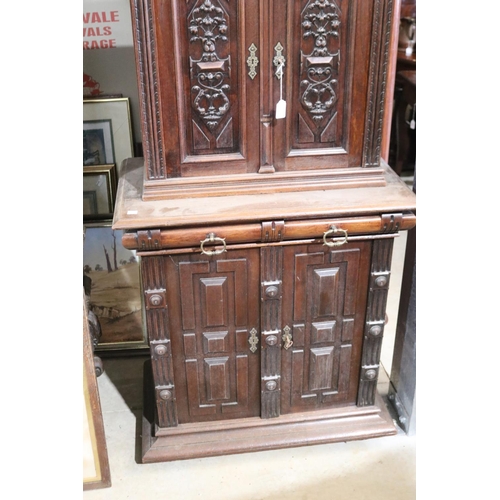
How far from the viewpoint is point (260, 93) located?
1.83m

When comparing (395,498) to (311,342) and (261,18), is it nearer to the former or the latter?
(311,342)

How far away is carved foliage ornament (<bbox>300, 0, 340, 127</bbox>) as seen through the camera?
1750 mm

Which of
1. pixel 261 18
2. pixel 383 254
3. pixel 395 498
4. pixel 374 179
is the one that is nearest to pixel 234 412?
pixel 395 498

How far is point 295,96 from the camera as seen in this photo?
6.07 ft

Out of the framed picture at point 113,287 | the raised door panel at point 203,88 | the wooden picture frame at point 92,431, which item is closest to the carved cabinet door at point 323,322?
the raised door panel at point 203,88

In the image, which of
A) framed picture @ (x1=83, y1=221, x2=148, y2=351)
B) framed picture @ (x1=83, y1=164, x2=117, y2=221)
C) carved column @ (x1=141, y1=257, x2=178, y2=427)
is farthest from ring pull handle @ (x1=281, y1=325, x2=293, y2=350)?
framed picture @ (x1=83, y1=164, x2=117, y2=221)

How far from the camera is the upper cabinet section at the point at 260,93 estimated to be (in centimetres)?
173

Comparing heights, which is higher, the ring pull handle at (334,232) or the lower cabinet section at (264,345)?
the ring pull handle at (334,232)

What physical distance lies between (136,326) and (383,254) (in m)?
1.21

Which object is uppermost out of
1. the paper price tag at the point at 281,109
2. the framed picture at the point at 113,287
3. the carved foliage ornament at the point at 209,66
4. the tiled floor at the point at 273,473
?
the carved foliage ornament at the point at 209,66

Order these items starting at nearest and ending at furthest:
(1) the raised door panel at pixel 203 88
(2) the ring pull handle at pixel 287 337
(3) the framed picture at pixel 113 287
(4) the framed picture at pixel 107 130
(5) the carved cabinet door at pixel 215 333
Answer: (1) the raised door panel at pixel 203 88 → (5) the carved cabinet door at pixel 215 333 → (2) the ring pull handle at pixel 287 337 → (4) the framed picture at pixel 107 130 → (3) the framed picture at pixel 113 287

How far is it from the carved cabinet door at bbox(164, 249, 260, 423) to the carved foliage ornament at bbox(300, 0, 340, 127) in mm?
500

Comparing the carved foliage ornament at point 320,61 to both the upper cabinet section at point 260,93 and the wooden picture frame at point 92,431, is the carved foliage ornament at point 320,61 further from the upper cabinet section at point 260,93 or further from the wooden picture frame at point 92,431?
the wooden picture frame at point 92,431

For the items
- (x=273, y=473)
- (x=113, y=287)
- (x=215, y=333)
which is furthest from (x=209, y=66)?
(x=273, y=473)
